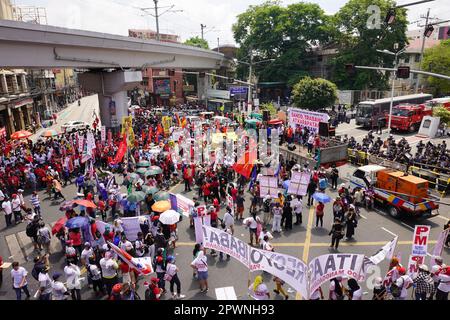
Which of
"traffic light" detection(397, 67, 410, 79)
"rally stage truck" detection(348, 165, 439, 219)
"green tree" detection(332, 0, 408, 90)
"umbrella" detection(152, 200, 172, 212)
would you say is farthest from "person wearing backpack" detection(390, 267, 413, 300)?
"green tree" detection(332, 0, 408, 90)

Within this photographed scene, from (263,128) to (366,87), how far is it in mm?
27429

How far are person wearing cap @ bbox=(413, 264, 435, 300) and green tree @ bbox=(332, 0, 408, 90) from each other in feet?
144

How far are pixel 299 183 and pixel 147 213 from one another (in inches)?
278

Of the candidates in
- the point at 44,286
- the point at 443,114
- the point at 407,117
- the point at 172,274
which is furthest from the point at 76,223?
the point at 443,114

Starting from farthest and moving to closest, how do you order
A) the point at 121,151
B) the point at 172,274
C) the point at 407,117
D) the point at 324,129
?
the point at 407,117
the point at 324,129
the point at 121,151
the point at 172,274

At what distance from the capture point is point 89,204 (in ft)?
43.0

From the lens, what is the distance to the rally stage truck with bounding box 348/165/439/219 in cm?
1466

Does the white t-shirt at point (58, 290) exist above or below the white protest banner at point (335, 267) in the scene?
below

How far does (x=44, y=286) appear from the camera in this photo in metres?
9.03

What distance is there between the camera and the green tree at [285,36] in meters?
53.6

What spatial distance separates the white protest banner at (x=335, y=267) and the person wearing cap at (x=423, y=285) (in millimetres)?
2130

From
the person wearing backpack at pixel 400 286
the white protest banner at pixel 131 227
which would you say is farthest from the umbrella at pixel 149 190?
the person wearing backpack at pixel 400 286

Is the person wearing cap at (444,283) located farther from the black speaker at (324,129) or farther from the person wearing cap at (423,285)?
the black speaker at (324,129)

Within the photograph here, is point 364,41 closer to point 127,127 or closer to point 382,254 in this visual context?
point 127,127
